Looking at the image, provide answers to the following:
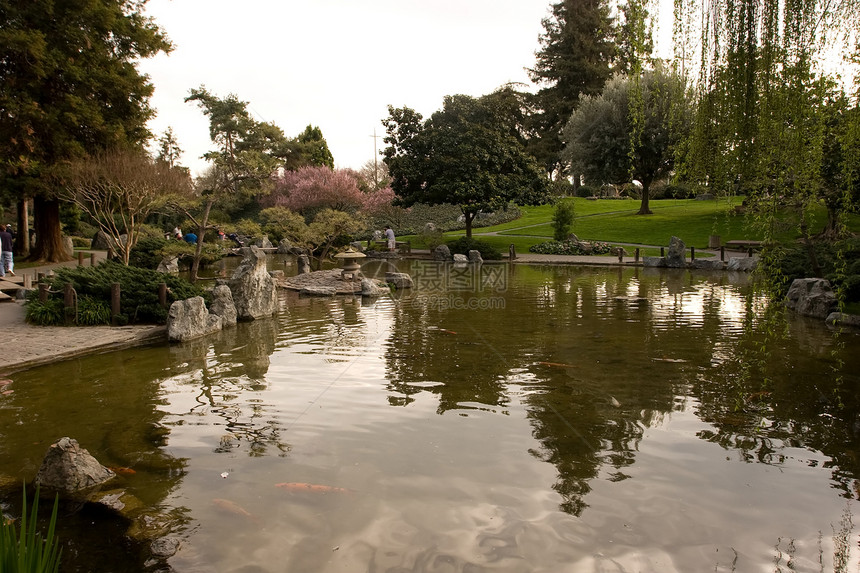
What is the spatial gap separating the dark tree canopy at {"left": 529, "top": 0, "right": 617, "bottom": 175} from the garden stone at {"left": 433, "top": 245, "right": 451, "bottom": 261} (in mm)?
25794

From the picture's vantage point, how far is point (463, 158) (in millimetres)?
31766

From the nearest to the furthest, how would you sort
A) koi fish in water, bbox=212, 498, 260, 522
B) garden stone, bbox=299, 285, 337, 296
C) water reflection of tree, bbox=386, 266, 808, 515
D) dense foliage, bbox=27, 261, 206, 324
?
koi fish in water, bbox=212, 498, 260, 522, water reflection of tree, bbox=386, 266, 808, 515, dense foliage, bbox=27, 261, 206, 324, garden stone, bbox=299, 285, 337, 296

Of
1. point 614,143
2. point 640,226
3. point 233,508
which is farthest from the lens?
point 614,143

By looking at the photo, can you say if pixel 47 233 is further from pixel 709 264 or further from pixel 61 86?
pixel 709 264

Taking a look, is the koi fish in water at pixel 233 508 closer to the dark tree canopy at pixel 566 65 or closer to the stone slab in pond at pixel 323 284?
the stone slab in pond at pixel 323 284

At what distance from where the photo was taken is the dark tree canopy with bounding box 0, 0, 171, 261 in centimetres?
2058

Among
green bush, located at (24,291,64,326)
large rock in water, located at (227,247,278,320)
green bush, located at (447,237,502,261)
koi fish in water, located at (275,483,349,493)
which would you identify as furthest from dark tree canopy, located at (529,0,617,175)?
koi fish in water, located at (275,483,349,493)

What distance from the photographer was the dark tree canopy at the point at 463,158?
31531mm

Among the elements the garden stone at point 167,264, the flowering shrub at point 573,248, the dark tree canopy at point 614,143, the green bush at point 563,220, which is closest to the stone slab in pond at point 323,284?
the garden stone at point 167,264

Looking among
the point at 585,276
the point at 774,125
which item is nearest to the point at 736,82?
the point at 774,125

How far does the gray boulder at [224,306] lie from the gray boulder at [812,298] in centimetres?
1237

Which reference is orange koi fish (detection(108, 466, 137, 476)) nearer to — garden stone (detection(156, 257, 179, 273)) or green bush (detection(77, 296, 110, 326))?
green bush (detection(77, 296, 110, 326))

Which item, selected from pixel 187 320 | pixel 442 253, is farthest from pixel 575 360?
pixel 442 253

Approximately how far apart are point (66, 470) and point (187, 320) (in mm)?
6644
